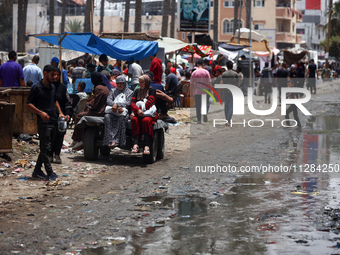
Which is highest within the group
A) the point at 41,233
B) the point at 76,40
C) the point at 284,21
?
the point at 284,21

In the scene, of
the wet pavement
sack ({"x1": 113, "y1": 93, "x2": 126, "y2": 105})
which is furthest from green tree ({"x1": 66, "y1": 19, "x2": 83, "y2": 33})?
the wet pavement

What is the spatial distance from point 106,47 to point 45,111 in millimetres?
7886

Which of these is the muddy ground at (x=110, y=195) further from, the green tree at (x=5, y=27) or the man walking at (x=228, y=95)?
the green tree at (x=5, y=27)

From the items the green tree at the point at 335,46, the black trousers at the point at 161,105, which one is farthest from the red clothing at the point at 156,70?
the green tree at the point at 335,46

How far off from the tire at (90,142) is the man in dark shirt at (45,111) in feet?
5.73

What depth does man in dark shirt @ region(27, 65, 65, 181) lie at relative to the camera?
9523 millimetres

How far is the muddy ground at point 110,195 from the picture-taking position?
6008 millimetres

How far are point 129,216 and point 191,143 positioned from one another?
8.09m

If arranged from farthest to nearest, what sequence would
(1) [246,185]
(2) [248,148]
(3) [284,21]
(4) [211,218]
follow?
(3) [284,21]
(2) [248,148]
(1) [246,185]
(4) [211,218]

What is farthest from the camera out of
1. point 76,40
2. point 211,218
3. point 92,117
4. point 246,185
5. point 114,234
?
point 76,40

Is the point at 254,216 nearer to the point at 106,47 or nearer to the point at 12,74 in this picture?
the point at 12,74

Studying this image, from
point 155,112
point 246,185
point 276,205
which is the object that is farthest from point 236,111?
point 276,205

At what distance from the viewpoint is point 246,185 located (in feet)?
30.8

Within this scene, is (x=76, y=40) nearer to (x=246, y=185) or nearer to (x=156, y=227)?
(x=246, y=185)
